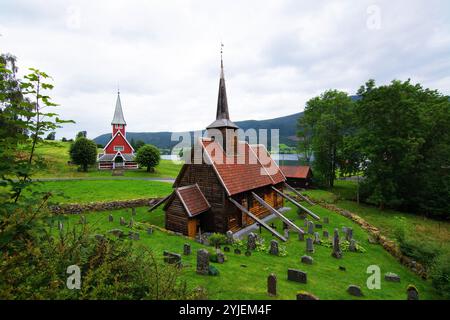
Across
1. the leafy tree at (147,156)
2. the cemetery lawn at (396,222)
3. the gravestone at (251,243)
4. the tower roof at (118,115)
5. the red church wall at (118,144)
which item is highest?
the tower roof at (118,115)

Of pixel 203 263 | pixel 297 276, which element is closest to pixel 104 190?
pixel 203 263

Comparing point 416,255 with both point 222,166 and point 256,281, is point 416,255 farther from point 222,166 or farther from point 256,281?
point 222,166

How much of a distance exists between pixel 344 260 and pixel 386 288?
3.13 m

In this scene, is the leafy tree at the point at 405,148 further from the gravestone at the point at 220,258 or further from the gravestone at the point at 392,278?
the gravestone at the point at 220,258

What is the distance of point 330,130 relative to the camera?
4084cm

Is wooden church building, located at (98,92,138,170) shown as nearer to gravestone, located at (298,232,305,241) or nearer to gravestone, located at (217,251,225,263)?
gravestone, located at (298,232,305,241)

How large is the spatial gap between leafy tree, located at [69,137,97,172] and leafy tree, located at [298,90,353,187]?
39314 mm

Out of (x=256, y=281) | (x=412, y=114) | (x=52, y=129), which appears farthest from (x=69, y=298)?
(x=412, y=114)

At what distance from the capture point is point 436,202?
96.3 feet

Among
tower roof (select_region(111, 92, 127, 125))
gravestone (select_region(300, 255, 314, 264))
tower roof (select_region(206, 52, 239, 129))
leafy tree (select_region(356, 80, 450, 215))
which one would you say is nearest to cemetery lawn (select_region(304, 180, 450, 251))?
leafy tree (select_region(356, 80, 450, 215))

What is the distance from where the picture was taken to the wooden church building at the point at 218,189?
1734 cm

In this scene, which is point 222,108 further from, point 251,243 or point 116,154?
point 116,154

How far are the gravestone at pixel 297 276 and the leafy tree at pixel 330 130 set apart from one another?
32.2 metres

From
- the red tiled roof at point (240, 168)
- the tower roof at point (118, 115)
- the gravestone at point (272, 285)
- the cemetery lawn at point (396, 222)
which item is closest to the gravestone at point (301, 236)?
the red tiled roof at point (240, 168)
